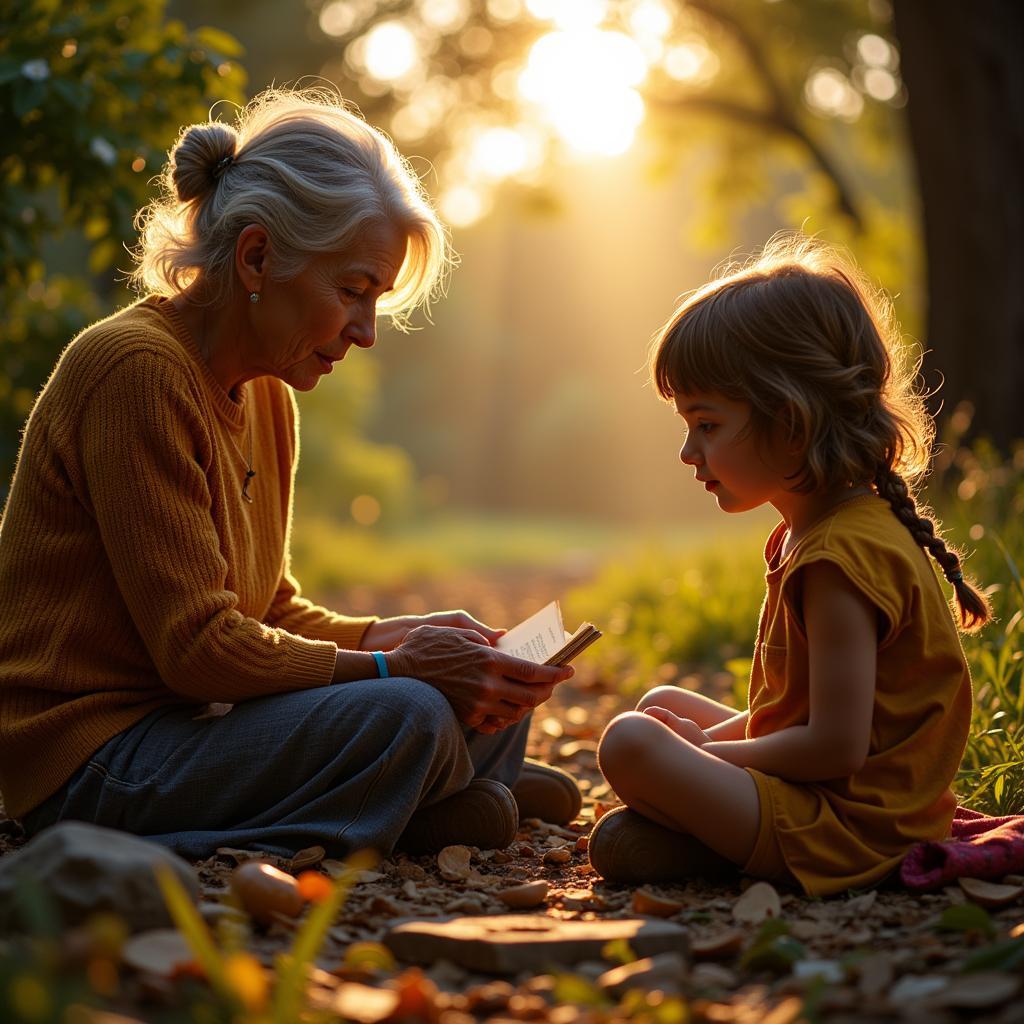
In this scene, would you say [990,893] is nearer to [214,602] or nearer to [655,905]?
[655,905]

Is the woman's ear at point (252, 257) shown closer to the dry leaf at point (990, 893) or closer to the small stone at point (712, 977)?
the small stone at point (712, 977)

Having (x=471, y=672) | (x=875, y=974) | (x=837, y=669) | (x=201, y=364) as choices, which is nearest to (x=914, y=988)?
(x=875, y=974)

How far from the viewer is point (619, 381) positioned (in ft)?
98.8

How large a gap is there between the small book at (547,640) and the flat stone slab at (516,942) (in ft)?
2.46

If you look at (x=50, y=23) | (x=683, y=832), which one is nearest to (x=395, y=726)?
(x=683, y=832)

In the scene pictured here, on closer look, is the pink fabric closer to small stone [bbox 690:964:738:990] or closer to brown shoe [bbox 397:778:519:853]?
small stone [bbox 690:964:738:990]

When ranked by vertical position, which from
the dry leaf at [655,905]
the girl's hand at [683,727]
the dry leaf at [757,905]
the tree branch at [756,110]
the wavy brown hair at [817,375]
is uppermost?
the tree branch at [756,110]

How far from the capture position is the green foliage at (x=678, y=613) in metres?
5.12

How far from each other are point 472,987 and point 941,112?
641 cm

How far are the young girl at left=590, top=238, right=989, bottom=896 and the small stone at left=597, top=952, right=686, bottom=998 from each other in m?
0.56

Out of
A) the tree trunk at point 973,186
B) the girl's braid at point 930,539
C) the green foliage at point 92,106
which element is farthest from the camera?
the tree trunk at point 973,186

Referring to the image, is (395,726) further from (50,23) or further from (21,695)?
(50,23)

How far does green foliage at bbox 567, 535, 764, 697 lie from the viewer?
16.8 ft

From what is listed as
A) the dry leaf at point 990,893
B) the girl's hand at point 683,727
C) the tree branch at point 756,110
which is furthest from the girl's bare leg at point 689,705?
the tree branch at point 756,110
